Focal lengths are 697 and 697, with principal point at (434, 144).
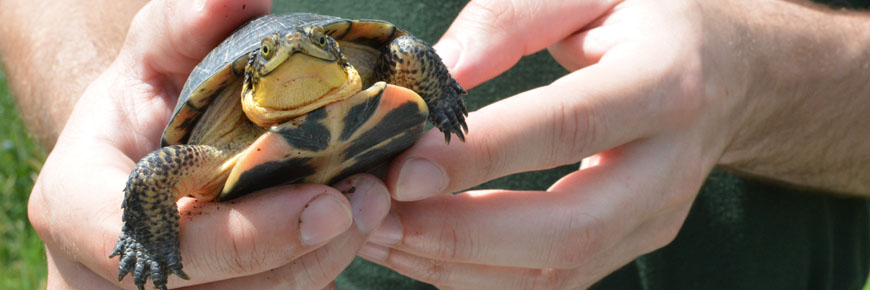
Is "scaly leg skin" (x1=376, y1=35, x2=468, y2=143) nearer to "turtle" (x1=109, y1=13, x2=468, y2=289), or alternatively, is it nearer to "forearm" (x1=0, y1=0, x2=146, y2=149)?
"turtle" (x1=109, y1=13, x2=468, y2=289)

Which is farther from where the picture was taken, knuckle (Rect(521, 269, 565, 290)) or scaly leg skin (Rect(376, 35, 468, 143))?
knuckle (Rect(521, 269, 565, 290))

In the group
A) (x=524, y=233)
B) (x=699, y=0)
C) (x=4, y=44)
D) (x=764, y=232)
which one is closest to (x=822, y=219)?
(x=764, y=232)

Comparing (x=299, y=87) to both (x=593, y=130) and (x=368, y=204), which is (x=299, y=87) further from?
(x=593, y=130)

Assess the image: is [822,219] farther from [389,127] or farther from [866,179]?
[389,127]

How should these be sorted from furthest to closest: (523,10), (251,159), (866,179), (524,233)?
1. (866,179)
2. (523,10)
3. (524,233)
4. (251,159)

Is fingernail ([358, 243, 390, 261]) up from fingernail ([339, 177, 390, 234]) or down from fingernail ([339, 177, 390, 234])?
down

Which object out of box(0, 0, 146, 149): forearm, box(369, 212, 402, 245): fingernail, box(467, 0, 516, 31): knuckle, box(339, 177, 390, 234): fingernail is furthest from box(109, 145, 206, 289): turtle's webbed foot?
box(0, 0, 146, 149): forearm
